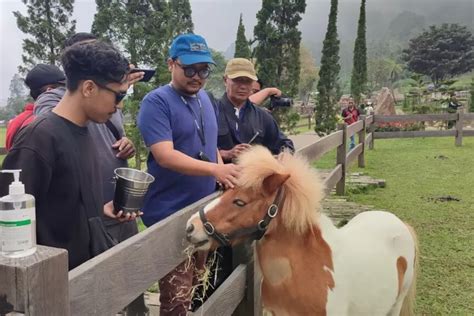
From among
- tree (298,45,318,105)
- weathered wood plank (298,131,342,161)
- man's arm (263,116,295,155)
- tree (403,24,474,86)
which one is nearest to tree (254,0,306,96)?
weathered wood plank (298,131,342,161)

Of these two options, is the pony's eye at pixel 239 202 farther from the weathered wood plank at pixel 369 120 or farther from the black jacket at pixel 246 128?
the weathered wood plank at pixel 369 120

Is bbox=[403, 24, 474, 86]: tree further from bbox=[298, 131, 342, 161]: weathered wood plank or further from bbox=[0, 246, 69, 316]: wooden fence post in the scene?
bbox=[0, 246, 69, 316]: wooden fence post

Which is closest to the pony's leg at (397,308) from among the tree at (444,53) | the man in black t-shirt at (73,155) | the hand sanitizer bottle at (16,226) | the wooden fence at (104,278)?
the wooden fence at (104,278)

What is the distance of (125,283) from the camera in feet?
4.33

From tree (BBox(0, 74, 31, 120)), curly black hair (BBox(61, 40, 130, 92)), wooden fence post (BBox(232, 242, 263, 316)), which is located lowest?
wooden fence post (BBox(232, 242, 263, 316))

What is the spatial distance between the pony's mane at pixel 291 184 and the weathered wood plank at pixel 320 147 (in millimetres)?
1590

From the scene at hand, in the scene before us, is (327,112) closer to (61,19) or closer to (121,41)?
(121,41)

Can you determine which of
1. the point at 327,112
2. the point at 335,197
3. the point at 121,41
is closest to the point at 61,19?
the point at 121,41

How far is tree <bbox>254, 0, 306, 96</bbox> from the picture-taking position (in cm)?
1305

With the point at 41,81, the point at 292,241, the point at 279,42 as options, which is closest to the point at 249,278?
the point at 292,241

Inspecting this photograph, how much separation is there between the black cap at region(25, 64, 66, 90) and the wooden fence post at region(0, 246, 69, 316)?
2.57 metres

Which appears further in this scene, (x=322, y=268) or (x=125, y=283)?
(x=322, y=268)

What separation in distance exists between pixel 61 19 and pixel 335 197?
39.6 ft

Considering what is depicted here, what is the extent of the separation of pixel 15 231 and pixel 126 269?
0.46 metres
